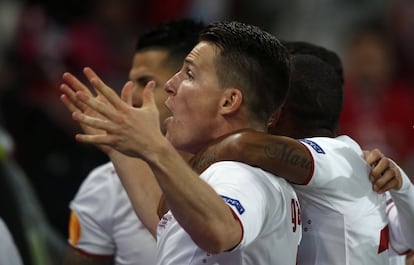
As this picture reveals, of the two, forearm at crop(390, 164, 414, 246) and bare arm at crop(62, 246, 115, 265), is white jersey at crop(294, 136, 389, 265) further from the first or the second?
bare arm at crop(62, 246, 115, 265)

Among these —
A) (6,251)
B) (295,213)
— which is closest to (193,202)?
(295,213)

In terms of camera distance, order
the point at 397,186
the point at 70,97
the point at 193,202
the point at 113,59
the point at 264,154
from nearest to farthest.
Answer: the point at 193,202 < the point at 264,154 < the point at 70,97 < the point at 397,186 < the point at 113,59

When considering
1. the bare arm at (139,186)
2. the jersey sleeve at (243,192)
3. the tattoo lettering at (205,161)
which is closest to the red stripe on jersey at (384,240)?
the jersey sleeve at (243,192)

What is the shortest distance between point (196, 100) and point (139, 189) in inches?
28.8

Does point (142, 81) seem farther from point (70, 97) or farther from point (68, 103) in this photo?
point (70, 97)

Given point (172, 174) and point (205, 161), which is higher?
point (172, 174)

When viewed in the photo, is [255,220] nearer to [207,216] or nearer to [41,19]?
[207,216]

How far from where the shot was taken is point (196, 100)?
128 inches

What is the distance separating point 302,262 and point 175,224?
548 millimetres

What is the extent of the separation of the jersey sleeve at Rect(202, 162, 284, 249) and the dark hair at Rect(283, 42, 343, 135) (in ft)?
2.04

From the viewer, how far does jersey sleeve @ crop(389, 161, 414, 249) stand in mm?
3572

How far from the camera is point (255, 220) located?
2955mm

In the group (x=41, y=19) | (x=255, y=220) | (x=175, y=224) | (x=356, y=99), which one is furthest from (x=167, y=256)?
(x=41, y=19)

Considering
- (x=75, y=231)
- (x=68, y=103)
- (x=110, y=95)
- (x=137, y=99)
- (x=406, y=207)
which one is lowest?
(x=75, y=231)
